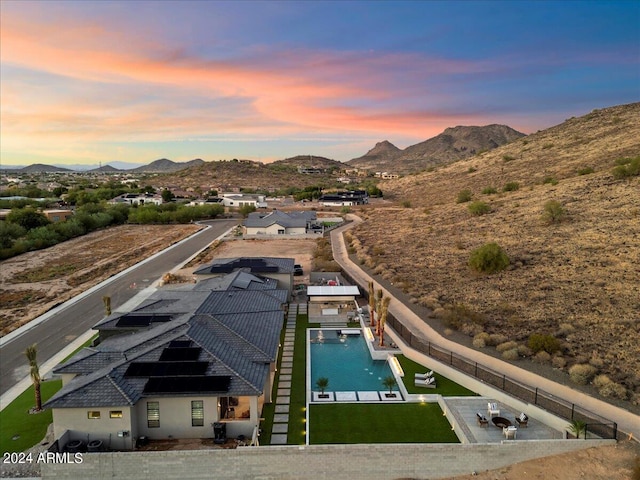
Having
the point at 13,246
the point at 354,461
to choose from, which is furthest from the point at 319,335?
the point at 13,246

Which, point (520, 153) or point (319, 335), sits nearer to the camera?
point (319, 335)

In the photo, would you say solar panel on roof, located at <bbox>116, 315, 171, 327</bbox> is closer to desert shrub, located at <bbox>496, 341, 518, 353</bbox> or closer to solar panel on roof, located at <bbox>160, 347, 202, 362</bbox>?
solar panel on roof, located at <bbox>160, 347, 202, 362</bbox>

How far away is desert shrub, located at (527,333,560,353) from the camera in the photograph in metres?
22.0

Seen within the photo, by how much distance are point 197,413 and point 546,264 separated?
2872 cm

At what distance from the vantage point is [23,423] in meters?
18.7

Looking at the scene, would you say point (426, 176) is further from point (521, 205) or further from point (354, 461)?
point (354, 461)

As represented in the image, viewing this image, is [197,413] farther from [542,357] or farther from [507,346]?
[542,357]

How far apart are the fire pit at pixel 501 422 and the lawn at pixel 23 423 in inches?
736

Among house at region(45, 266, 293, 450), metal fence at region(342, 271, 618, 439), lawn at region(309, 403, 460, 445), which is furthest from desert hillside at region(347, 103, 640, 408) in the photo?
house at region(45, 266, 293, 450)

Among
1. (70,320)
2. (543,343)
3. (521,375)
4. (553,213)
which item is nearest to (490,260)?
(553,213)

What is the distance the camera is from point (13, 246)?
197ft

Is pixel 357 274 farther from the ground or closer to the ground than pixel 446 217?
closer to the ground

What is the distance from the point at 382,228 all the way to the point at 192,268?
29.9 meters

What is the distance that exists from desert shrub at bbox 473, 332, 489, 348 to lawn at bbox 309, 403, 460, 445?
19.6 feet
